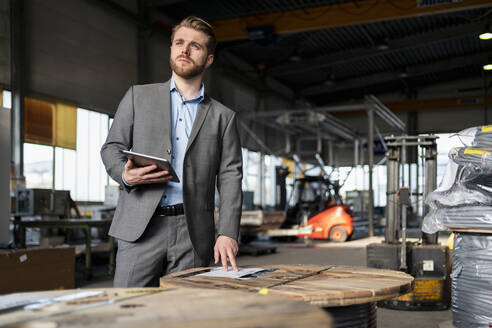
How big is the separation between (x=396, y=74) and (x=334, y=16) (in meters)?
9.15

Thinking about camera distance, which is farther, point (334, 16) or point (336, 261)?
point (334, 16)

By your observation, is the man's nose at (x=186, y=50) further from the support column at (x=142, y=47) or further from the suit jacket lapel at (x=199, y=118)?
the support column at (x=142, y=47)

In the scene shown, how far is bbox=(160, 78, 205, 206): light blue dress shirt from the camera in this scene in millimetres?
2025

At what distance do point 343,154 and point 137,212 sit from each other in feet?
76.4

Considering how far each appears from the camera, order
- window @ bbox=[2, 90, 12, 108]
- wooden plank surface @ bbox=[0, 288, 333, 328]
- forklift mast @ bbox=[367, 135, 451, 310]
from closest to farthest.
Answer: wooden plank surface @ bbox=[0, 288, 333, 328] < forklift mast @ bbox=[367, 135, 451, 310] < window @ bbox=[2, 90, 12, 108]

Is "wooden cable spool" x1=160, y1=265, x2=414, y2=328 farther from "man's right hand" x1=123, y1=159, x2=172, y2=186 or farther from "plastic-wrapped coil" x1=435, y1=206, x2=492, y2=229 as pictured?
"plastic-wrapped coil" x1=435, y1=206, x2=492, y2=229

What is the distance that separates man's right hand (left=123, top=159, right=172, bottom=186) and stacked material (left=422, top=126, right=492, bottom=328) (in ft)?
7.38

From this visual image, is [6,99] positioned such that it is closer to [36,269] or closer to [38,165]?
[38,165]

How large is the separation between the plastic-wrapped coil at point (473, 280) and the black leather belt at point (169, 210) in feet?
7.06

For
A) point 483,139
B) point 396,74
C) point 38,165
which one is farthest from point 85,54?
point 396,74

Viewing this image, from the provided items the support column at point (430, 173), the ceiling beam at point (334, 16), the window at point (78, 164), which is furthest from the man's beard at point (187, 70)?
the ceiling beam at point (334, 16)

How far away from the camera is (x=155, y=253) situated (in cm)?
195

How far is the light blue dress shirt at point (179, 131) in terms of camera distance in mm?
2025

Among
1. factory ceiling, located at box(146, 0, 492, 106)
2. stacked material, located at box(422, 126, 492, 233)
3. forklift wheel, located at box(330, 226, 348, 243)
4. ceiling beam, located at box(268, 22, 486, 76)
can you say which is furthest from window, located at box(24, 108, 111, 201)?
ceiling beam, located at box(268, 22, 486, 76)
